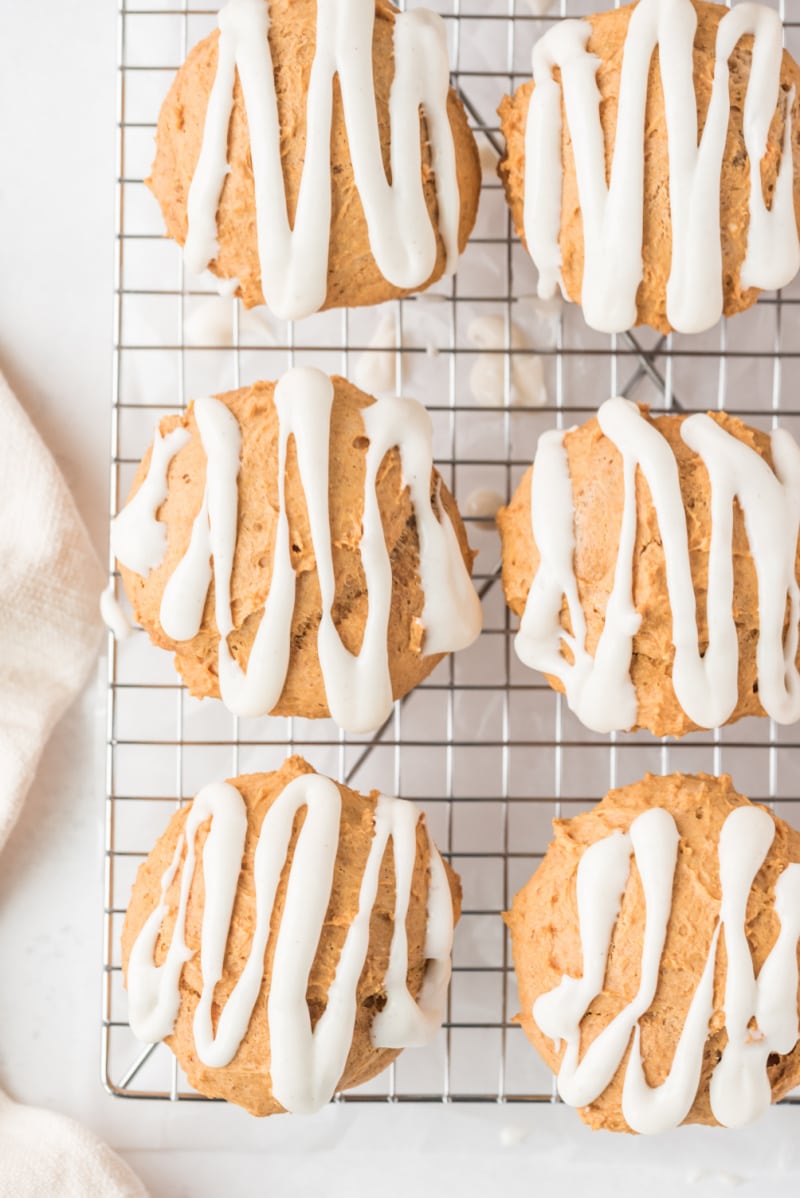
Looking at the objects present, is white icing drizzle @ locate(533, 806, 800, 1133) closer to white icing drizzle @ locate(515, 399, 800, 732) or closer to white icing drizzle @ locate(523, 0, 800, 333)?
white icing drizzle @ locate(515, 399, 800, 732)

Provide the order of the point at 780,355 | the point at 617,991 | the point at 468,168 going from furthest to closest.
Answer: the point at 780,355, the point at 468,168, the point at 617,991

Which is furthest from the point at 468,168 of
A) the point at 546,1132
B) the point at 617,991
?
the point at 546,1132

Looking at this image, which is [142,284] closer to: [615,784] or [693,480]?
[693,480]

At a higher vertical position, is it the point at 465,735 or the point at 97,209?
the point at 97,209

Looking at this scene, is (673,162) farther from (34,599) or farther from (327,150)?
(34,599)

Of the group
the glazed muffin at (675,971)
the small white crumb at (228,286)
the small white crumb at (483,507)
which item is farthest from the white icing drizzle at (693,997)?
the small white crumb at (228,286)
